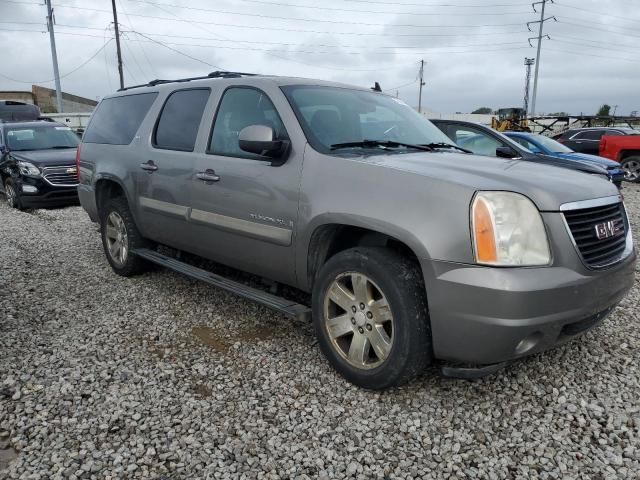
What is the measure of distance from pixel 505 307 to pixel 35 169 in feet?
31.4

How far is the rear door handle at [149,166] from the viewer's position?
441cm

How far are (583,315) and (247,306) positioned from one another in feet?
8.83

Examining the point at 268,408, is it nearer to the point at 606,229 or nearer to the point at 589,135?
the point at 606,229

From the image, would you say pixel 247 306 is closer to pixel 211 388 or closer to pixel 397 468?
pixel 211 388

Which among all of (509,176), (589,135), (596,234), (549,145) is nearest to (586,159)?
(549,145)

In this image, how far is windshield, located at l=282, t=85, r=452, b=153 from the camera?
3.42 meters

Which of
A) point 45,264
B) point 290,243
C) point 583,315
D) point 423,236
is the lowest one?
point 45,264

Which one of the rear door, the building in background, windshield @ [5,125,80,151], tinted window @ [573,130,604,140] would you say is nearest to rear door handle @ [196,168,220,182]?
the rear door

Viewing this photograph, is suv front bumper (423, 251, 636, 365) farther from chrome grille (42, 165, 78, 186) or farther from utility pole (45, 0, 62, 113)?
utility pole (45, 0, 62, 113)

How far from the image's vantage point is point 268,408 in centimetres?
290

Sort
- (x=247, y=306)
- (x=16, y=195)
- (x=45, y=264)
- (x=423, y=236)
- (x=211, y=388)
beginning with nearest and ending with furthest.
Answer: (x=423, y=236), (x=211, y=388), (x=247, y=306), (x=45, y=264), (x=16, y=195)

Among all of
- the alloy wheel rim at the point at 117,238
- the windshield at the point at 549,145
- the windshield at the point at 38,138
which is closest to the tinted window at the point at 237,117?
the alloy wheel rim at the point at 117,238

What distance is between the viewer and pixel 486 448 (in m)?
2.54

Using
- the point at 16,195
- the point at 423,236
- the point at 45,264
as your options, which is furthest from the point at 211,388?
the point at 16,195
